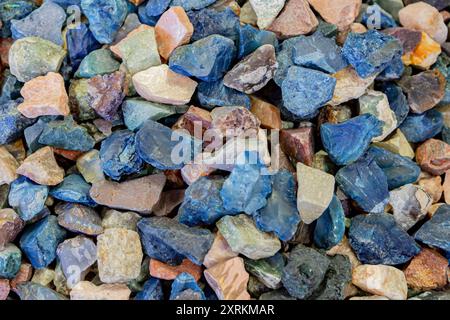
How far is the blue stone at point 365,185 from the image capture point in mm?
1022

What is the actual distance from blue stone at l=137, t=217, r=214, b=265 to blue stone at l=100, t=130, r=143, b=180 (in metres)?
0.10

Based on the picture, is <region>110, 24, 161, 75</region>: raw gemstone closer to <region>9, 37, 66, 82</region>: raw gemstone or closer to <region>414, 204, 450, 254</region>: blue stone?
<region>9, 37, 66, 82</region>: raw gemstone

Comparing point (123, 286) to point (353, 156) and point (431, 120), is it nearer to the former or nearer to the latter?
point (353, 156)

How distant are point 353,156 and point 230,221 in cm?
26

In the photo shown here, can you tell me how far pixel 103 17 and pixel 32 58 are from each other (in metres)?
0.15

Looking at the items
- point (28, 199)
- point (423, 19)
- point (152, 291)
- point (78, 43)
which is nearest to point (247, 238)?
point (152, 291)

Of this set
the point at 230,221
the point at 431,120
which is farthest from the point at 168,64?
the point at 431,120

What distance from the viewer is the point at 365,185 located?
1023mm

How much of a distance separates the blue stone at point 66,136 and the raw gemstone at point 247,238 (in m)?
0.29

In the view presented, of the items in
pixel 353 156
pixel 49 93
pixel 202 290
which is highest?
pixel 49 93

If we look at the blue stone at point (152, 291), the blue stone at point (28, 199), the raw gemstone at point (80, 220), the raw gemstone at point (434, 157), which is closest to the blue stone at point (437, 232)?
the raw gemstone at point (434, 157)

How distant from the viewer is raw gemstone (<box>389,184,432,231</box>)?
1.05 metres

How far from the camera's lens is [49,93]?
1.05 metres

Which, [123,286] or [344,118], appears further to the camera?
[344,118]
